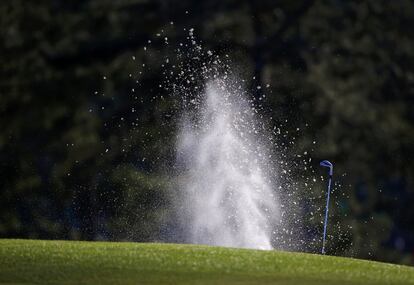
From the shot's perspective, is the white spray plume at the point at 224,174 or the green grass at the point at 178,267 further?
the white spray plume at the point at 224,174

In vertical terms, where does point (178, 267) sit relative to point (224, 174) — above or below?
below

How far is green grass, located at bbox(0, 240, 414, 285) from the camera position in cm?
1387

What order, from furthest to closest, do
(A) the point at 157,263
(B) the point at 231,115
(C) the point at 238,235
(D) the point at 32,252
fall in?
(B) the point at 231,115
(C) the point at 238,235
(D) the point at 32,252
(A) the point at 157,263

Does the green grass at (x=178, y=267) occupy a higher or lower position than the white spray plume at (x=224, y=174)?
lower

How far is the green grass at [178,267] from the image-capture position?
13867 mm

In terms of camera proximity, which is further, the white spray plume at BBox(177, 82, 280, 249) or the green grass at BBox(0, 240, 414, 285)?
the white spray plume at BBox(177, 82, 280, 249)

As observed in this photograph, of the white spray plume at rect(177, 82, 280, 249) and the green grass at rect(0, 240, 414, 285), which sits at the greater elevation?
the white spray plume at rect(177, 82, 280, 249)

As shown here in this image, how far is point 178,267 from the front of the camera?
14.8 m

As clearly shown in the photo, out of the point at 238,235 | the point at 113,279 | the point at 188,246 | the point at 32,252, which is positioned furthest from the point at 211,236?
the point at 113,279

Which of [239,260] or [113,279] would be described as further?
[239,260]

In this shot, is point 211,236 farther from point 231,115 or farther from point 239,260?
point 239,260

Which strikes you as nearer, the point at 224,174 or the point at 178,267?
the point at 178,267

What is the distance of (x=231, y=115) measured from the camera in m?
26.9

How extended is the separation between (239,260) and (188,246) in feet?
8.04
